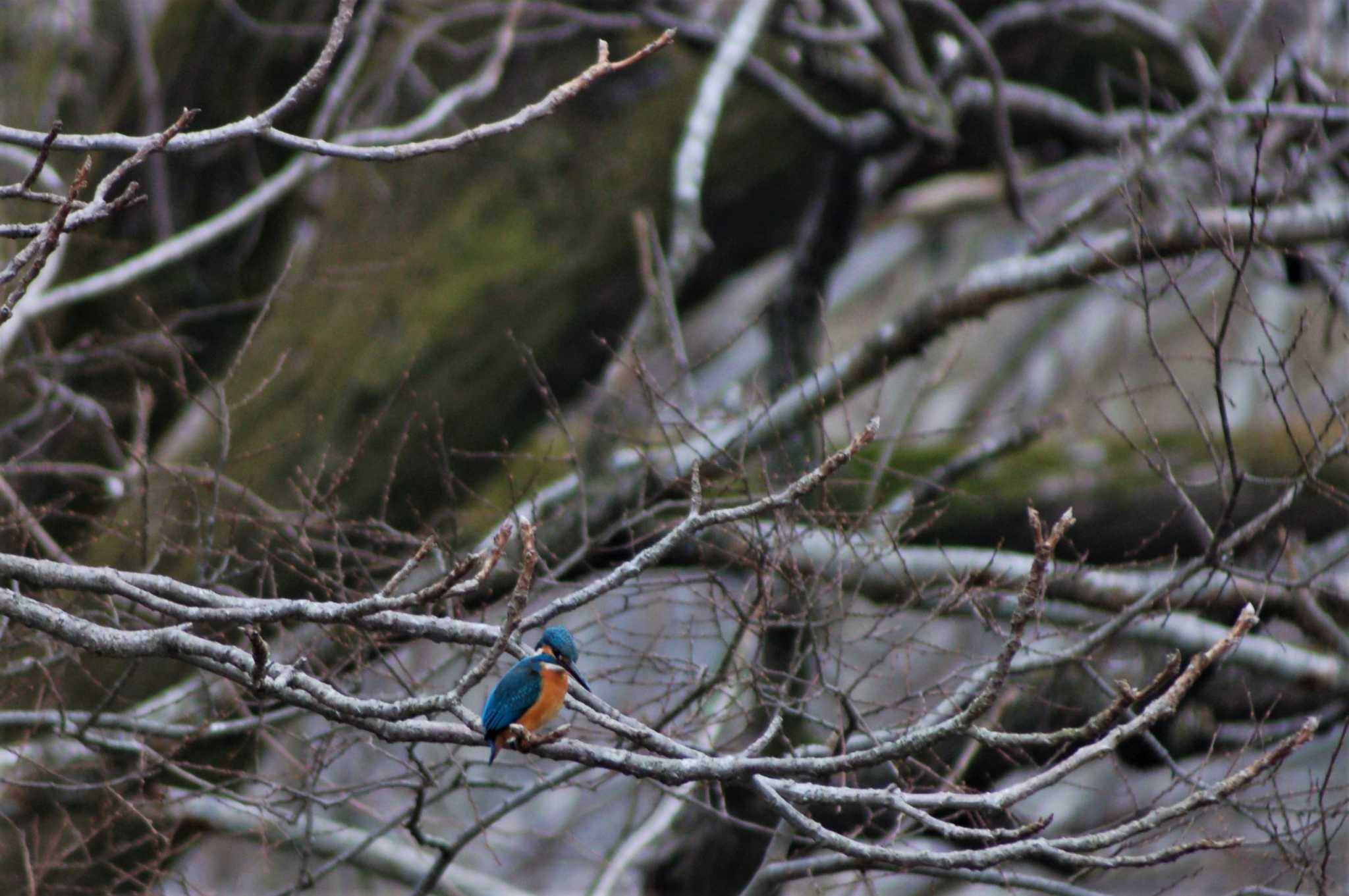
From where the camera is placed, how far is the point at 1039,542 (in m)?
2.20

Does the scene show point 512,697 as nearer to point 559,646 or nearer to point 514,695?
point 514,695

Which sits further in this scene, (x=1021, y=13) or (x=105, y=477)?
(x=1021, y=13)

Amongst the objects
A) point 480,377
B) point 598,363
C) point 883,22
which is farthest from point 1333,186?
point 480,377

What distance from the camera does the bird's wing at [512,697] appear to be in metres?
2.75

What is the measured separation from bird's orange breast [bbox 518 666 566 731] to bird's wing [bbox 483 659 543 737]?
0.01m

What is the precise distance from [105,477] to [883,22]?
3880 millimetres

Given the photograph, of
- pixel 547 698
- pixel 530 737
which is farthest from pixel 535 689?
pixel 530 737

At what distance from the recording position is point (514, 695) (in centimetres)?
281

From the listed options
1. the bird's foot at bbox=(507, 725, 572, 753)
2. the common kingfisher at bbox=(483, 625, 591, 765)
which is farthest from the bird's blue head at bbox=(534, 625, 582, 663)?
the bird's foot at bbox=(507, 725, 572, 753)

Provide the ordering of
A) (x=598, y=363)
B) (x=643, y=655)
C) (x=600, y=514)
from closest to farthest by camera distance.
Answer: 1. (x=643, y=655)
2. (x=600, y=514)
3. (x=598, y=363)

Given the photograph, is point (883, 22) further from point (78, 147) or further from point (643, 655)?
point (78, 147)

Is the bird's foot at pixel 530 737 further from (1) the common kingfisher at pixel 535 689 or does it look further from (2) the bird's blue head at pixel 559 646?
(2) the bird's blue head at pixel 559 646

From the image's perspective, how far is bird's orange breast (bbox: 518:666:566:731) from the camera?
2.84m

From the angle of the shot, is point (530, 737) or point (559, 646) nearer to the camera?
point (530, 737)
